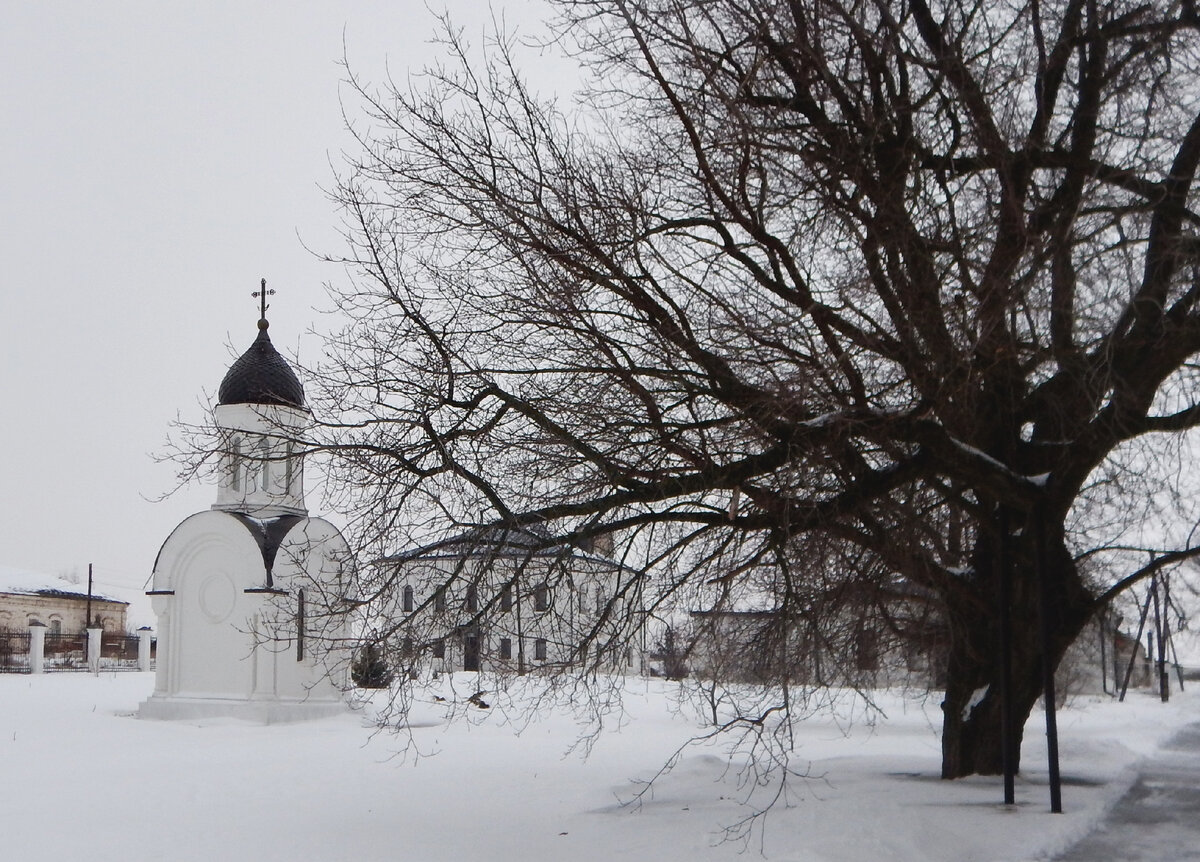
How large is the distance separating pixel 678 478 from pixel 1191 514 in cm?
835

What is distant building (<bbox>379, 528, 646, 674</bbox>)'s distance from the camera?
9828 millimetres

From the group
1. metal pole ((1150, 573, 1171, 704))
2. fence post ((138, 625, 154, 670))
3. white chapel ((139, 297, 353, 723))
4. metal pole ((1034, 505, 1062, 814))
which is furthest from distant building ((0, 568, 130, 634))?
metal pole ((1034, 505, 1062, 814))

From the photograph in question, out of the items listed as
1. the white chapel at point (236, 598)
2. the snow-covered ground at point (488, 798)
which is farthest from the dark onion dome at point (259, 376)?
the snow-covered ground at point (488, 798)

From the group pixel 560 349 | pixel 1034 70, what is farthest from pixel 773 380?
pixel 1034 70

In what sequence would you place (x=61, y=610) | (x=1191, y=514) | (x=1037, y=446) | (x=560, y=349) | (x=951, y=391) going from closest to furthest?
(x=951, y=391), (x=560, y=349), (x=1037, y=446), (x=1191, y=514), (x=61, y=610)

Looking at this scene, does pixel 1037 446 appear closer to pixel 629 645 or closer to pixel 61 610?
pixel 629 645

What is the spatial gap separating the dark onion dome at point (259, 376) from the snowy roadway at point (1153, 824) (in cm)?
1828

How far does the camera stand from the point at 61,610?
61875 millimetres

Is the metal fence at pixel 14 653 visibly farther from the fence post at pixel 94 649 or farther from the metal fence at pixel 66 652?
the fence post at pixel 94 649

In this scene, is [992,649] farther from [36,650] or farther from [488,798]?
[36,650]

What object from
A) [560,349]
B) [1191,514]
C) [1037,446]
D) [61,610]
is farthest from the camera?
[61,610]

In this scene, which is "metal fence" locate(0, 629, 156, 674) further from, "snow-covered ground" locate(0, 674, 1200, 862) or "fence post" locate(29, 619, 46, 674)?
"snow-covered ground" locate(0, 674, 1200, 862)

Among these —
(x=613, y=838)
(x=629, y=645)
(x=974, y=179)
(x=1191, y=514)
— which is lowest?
(x=613, y=838)

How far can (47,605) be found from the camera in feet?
200
